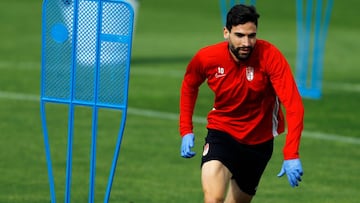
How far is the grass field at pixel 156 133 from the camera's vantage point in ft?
47.8

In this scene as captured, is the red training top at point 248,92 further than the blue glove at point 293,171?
Yes

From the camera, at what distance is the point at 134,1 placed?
27234 millimetres

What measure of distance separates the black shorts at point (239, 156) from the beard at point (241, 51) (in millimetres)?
796

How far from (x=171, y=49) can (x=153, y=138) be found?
12.5 meters

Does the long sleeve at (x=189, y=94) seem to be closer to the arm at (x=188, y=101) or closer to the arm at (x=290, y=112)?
the arm at (x=188, y=101)

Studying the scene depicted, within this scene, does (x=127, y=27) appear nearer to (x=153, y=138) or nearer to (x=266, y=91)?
(x=266, y=91)

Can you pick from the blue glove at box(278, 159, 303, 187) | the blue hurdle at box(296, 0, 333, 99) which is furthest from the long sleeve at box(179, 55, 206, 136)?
the blue hurdle at box(296, 0, 333, 99)

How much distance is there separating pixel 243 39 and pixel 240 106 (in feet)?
2.32

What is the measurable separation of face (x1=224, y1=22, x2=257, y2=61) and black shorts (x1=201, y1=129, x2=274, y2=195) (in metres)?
0.84

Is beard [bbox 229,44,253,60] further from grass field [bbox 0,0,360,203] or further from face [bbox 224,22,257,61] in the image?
grass field [bbox 0,0,360,203]

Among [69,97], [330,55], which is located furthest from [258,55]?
[330,55]

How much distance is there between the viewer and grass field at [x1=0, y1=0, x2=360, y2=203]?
14.6 m

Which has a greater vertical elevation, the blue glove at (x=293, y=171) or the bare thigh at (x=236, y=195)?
the blue glove at (x=293, y=171)

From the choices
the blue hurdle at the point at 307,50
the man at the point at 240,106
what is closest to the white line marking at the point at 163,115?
the blue hurdle at the point at 307,50
